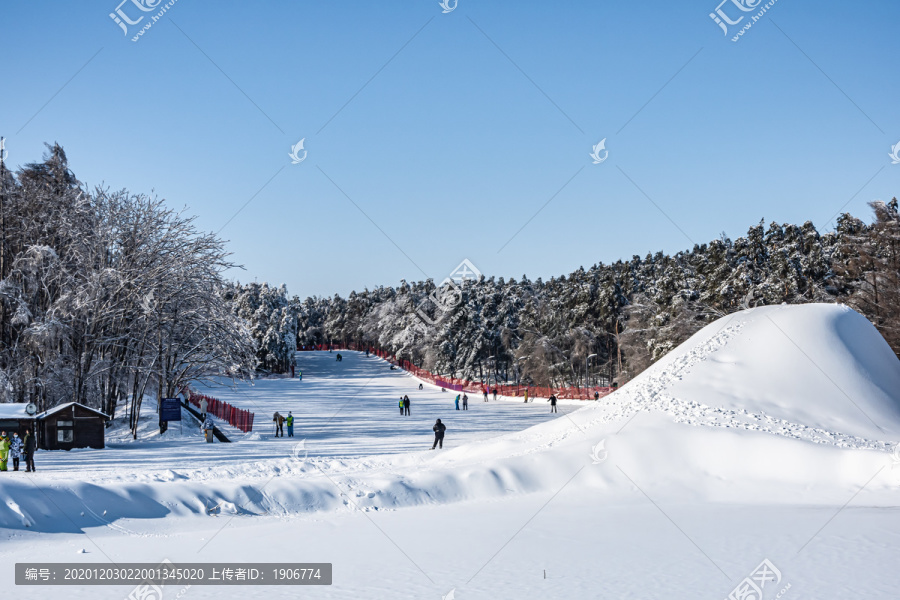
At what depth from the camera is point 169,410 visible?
29.6m

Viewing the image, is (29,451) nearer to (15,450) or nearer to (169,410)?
(15,450)

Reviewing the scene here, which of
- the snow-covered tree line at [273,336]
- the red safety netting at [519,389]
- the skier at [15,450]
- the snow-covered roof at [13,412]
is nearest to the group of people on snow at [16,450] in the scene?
the skier at [15,450]

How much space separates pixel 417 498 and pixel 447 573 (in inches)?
250

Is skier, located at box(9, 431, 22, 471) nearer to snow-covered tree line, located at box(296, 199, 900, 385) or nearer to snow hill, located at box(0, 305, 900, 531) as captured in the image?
snow hill, located at box(0, 305, 900, 531)

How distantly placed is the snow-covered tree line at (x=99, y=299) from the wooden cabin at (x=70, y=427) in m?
6.16

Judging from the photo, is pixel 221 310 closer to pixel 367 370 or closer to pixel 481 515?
pixel 481 515

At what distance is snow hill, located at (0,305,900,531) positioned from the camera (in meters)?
16.2

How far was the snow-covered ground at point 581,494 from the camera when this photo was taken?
1131 centimetres

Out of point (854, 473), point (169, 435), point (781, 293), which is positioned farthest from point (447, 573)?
point (781, 293)

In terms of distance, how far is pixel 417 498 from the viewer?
17359 millimetres

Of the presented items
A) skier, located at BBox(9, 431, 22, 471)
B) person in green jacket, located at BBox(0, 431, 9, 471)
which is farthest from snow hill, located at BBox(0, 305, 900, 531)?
person in green jacket, located at BBox(0, 431, 9, 471)

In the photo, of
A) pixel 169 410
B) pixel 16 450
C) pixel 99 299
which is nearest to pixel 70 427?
pixel 16 450

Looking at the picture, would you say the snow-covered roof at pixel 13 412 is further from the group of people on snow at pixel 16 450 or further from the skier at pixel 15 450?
the skier at pixel 15 450

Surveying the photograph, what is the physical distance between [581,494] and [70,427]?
1756 cm
